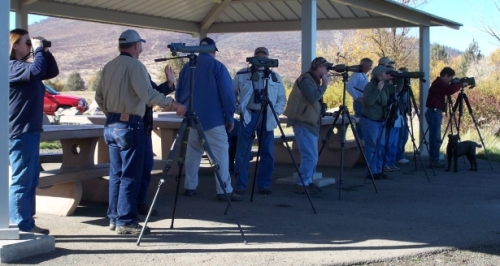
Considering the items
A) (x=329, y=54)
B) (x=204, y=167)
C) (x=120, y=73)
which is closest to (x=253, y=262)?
(x=120, y=73)

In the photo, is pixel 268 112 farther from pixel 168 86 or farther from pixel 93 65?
pixel 93 65

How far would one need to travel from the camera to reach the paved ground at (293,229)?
5840mm

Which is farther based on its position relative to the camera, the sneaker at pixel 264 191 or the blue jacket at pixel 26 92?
the sneaker at pixel 264 191

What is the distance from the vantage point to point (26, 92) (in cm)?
597

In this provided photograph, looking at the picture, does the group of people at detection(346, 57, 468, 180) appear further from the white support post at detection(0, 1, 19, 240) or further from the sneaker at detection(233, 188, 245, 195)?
the white support post at detection(0, 1, 19, 240)

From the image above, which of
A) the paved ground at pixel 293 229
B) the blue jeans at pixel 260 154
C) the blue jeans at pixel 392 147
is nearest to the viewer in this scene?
the paved ground at pixel 293 229

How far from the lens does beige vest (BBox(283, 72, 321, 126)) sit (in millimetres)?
9078

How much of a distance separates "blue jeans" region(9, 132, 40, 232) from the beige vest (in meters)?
3.89

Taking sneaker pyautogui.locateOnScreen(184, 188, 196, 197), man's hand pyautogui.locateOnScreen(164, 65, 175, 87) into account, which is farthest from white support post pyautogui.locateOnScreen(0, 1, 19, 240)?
sneaker pyautogui.locateOnScreen(184, 188, 196, 197)

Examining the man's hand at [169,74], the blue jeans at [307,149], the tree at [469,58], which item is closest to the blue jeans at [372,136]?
the blue jeans at [307,149]

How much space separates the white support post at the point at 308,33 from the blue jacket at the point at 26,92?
190 inches

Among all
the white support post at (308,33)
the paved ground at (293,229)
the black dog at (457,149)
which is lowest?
the paved ground at (293,229)

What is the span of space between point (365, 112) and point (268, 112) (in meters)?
2.38

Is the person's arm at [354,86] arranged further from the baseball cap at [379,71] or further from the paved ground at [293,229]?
the paved ground at [293,229]
